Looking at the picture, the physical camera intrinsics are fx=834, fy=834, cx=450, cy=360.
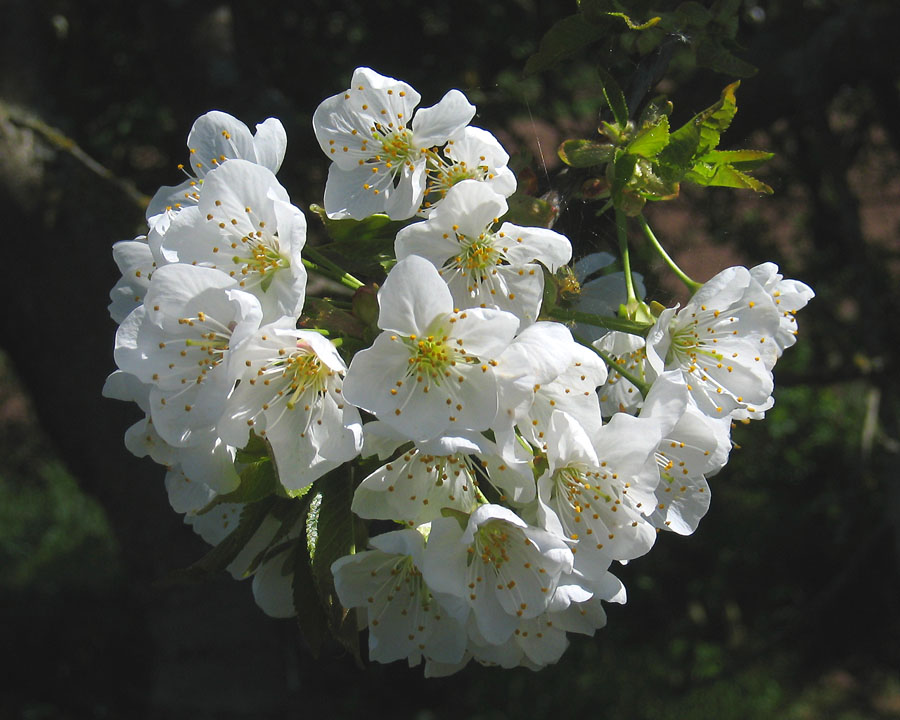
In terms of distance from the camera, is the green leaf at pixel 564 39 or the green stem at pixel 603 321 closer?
the green stem at pixel 603 321

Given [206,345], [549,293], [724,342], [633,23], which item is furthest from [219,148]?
[724,342]

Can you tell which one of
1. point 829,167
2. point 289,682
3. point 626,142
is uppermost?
point 626,142

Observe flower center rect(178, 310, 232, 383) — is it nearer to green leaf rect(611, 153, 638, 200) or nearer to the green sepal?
the green sepal

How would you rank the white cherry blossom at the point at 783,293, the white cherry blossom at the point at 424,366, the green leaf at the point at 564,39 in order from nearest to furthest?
1. the white cherry blossom at the point at 424,366
2. the white cherry blossom at the point at 783,293
3. the green leaf at the point at 564,39

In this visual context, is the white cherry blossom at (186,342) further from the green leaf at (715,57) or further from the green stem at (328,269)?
the green leaf at (715,57)

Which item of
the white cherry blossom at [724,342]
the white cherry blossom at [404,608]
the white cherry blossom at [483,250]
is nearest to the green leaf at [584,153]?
the white cherry blossom at [483,250]

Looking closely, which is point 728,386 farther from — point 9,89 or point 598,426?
point 9,89

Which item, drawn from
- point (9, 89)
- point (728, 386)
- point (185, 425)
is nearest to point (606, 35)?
point (728, 386)
